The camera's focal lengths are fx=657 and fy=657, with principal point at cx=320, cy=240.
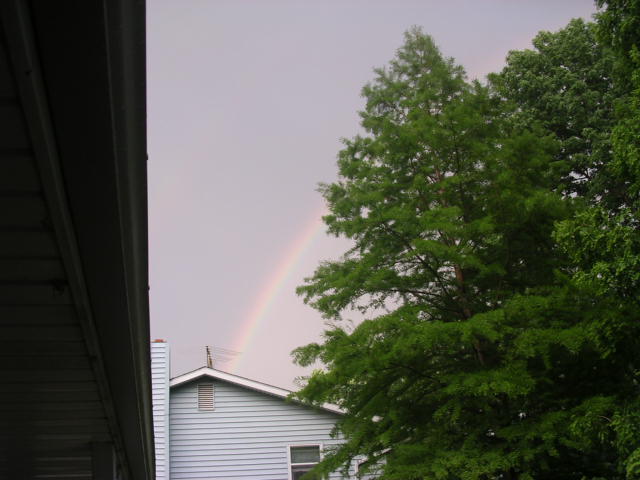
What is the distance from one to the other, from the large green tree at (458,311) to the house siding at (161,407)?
272 inches

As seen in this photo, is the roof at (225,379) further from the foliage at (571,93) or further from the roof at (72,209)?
the roof at (72,209)

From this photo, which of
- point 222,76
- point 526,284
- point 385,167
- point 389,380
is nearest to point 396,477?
point 389,380

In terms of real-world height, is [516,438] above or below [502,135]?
below

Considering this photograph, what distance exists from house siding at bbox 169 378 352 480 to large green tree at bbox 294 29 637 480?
646 centimetres

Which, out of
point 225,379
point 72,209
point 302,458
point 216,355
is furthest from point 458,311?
point 216,355

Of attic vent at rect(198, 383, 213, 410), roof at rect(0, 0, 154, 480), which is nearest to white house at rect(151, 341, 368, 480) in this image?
attic vent at rect(198, 383, 213, 410)

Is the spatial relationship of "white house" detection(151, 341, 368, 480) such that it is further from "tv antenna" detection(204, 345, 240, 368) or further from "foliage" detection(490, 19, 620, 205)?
"foliage" detection(490, 19, 620, 205)

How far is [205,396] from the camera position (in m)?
Answer: 15.6

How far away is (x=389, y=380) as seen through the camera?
841 centimetres

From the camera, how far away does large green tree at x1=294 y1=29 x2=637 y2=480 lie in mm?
7336

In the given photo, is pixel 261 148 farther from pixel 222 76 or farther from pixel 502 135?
pixel 502 135

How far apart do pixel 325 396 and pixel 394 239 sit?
2298 millimetres

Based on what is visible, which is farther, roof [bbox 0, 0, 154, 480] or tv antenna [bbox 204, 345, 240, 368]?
tv antenna [bbox 204, 345, 240, 368]

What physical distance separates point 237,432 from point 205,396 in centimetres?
115
